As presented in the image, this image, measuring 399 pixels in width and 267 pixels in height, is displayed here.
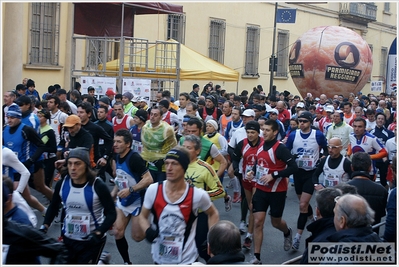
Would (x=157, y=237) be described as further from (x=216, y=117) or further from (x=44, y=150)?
(x=216, y=117)

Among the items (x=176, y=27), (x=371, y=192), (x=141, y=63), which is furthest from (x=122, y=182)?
(x=176, y=27)

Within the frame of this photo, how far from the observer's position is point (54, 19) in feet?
67.9

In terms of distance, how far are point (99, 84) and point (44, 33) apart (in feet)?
17.2

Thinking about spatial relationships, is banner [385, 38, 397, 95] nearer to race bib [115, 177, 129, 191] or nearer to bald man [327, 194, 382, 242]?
race bib [115, 177, 129, 191]

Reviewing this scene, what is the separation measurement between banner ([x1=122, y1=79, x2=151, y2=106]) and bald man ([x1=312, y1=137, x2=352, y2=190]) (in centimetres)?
865

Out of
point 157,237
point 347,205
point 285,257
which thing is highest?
point 347,205

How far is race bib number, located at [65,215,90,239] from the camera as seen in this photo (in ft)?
17.7

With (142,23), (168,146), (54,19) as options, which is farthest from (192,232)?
(142,23)

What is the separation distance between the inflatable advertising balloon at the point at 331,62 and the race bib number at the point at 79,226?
20711mm

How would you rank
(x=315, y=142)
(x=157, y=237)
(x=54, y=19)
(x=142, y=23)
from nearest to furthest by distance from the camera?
(x=157, y=237) < (x=315, y=142) < (x=54, y=19) < (x=142, y=23)

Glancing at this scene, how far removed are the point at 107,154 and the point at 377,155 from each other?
3984 mm

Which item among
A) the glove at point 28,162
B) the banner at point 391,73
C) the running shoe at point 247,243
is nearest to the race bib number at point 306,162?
the running shoe at point 247,243

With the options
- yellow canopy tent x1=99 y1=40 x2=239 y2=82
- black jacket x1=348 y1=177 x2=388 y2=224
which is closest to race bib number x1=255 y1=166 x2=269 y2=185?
black jacket x1=348 y1=177 x2=388 y2=224

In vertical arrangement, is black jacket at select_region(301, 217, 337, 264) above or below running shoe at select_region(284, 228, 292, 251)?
above
